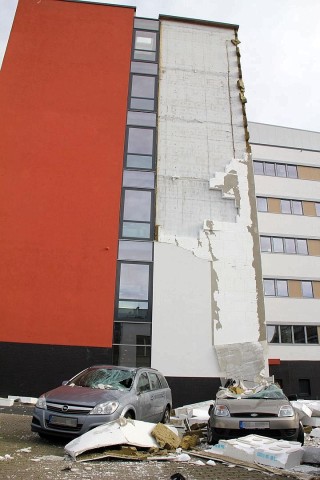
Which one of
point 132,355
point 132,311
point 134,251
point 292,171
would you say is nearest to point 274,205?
point 292,171

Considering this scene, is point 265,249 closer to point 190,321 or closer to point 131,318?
point 190,321

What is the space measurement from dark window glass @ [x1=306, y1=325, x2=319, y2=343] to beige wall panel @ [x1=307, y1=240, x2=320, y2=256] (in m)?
4.45

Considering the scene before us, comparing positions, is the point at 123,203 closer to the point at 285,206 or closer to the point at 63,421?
the point at 63,421

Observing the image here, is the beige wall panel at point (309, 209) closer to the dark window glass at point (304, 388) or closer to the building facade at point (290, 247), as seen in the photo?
the building facade at point (290, 247)

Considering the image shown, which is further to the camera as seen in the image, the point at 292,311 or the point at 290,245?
the point at 290,245

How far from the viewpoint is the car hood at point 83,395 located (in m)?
6.88

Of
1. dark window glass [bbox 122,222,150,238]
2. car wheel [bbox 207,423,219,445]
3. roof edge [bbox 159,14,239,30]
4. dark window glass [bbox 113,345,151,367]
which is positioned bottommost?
car wheel [bbox 207,423,219,445]

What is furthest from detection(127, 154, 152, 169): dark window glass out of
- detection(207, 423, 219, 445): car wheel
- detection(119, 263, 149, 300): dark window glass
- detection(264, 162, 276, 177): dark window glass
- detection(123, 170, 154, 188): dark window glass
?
detection(207, 423, 219, 445): car wheel

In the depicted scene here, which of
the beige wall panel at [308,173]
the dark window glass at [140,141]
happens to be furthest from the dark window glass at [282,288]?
the dark window glass at [140,141]

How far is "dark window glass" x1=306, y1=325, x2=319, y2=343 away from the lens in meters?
23.0

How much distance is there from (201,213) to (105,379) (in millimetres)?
10981

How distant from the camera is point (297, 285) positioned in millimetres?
23859

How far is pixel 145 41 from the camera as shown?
21203 mm

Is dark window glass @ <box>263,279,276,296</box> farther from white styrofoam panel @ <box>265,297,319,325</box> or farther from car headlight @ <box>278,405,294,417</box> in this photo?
car headlight @ <box>278,405,294,417</box>
